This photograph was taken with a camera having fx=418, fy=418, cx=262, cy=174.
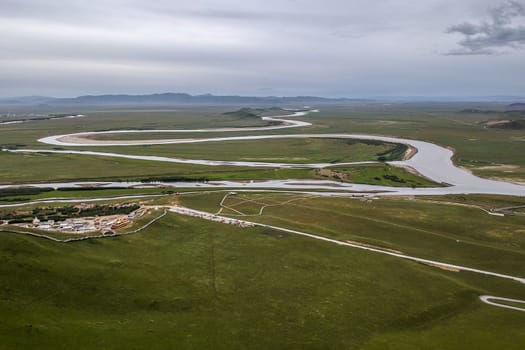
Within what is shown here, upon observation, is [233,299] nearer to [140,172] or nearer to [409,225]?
[409,225]

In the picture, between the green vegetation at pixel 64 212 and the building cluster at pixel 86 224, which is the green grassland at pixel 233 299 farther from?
the green vegetation at pixel 64 212

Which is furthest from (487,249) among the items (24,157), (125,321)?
(24,157)

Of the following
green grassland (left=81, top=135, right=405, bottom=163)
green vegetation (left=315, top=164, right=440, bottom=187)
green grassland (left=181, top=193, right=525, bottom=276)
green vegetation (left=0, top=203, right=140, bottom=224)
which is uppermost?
green grassland (left=81, top=135, right=405, bottom=163)

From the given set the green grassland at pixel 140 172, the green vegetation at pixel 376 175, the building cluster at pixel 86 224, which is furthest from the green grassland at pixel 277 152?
the building cluster at pixel 86 224

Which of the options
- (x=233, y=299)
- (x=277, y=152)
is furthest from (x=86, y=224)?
(x=277, y=152)

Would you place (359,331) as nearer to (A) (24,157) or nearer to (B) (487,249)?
(B) (487,249)

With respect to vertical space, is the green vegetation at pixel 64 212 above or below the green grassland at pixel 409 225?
above

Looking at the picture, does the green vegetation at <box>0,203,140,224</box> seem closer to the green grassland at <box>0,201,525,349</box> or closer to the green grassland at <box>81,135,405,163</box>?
the green grassland at <box>0,201,525,349</box>

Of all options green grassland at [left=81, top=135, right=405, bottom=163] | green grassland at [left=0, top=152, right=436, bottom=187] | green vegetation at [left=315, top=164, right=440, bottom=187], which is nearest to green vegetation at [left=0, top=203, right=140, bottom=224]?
green grassland at [left=0, top=152, right=436, bottom=187]
